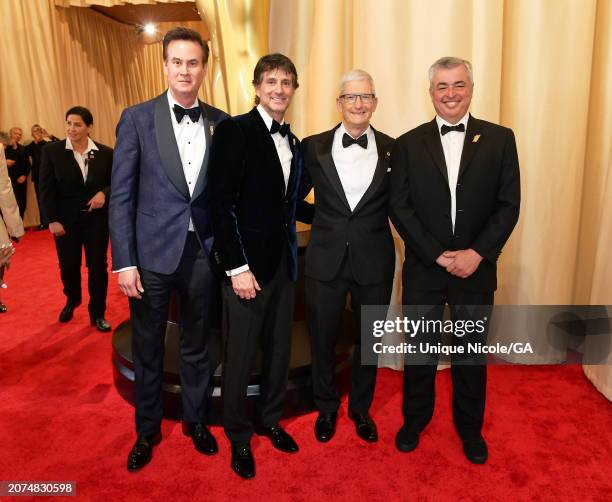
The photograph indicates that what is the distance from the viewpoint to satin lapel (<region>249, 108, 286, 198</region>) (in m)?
2.12

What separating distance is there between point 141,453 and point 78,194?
7.09 feet

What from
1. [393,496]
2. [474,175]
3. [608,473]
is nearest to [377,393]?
[393,496]

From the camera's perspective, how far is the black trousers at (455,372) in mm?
2252

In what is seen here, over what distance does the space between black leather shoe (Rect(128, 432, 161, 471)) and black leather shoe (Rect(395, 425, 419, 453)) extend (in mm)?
→ 1154

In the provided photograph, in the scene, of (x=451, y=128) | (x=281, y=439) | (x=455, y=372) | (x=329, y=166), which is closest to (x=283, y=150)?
(x=329, y=166)

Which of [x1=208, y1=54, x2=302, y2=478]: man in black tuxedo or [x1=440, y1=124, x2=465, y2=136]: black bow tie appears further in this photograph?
[x1=440, y1=124, x2=465, y2=136]: black bow tie

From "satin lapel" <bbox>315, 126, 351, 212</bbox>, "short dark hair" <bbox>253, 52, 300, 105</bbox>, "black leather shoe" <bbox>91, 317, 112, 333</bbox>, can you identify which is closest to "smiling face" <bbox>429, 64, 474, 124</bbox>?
"satin lapel" <bbox>315, 126, 351, 212</bbox>

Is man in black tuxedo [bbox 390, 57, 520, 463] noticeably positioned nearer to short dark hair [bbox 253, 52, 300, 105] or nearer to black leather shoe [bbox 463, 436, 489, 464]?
black leather shoe [bbox 463, 436, 489, 464]

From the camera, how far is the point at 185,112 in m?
2.15

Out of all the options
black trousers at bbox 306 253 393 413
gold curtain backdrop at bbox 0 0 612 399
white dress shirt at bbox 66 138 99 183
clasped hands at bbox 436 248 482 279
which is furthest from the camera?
white dress shirt at bbox 66 138 99 183

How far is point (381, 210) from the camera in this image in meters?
2.35

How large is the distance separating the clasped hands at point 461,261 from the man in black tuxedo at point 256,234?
651 mm

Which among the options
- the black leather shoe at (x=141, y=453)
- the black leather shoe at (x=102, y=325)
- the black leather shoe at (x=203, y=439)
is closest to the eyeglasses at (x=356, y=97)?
the black leather shoe at (x=203, y=439)

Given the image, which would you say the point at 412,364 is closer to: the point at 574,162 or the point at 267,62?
the point at 267,62
